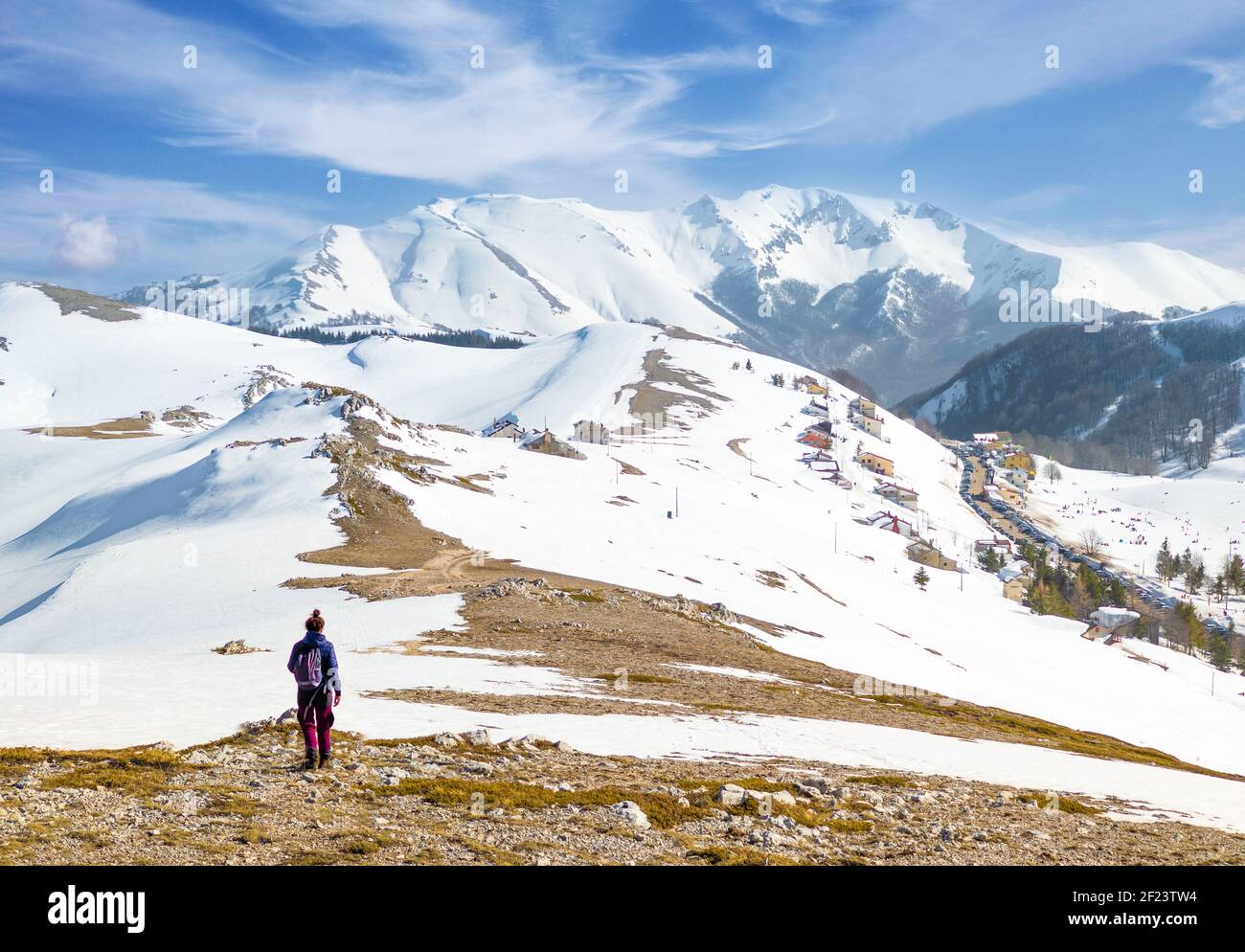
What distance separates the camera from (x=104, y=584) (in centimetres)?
5578

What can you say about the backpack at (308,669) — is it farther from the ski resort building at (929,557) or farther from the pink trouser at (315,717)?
the ski resort building at (929,557)

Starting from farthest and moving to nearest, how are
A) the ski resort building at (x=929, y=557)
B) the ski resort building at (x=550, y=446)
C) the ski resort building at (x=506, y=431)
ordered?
the ski resort building at (x=506, y=431) < the ski resort building at (x=550, y=446) < the ski resort building at (x=929, y=557)

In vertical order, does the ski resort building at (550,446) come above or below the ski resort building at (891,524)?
above

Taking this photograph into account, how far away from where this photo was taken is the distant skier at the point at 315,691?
17.5m

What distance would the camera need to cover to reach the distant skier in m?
17.5

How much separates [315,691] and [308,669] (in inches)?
19.0

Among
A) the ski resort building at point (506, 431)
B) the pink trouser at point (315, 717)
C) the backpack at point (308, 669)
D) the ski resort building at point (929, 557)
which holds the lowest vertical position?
the pink trouser at point (315, 717)

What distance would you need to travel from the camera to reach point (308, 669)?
57.4 feet

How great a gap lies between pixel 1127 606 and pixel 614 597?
428 feet

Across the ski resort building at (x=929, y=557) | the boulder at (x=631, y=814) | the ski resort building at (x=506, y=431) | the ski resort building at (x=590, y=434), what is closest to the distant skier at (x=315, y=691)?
the boulder at (x=631, y=814)
